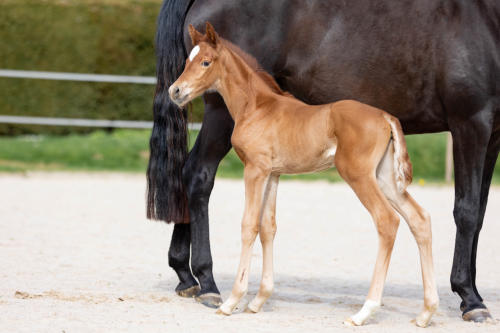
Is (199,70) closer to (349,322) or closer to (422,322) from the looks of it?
(349,322)

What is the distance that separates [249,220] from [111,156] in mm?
8403

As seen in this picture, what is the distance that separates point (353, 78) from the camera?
5.01 m

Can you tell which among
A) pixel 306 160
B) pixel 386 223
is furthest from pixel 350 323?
pixel 306 160

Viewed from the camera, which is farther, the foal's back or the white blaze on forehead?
the white blaze on forehead

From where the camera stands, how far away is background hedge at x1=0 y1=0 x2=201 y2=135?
13.6 meters

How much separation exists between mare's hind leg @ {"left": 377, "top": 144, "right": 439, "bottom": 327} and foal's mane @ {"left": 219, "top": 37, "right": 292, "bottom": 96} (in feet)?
2.61

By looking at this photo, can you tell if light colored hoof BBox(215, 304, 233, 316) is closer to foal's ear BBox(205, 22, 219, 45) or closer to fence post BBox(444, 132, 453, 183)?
foal's ear BBox(205, 22, 219, 45)

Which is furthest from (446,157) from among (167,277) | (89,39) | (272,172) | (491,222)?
(272,172)

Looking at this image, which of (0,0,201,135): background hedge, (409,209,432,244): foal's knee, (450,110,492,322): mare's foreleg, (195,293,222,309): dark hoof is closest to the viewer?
(409,209,432,244): foal's knee

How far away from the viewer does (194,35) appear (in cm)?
477

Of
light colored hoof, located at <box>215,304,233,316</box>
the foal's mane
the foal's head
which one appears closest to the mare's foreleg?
the foal's mane

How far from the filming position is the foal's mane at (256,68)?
488 cm

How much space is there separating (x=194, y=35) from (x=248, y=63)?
37 cm

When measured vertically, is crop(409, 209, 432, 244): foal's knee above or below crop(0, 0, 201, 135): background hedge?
above
